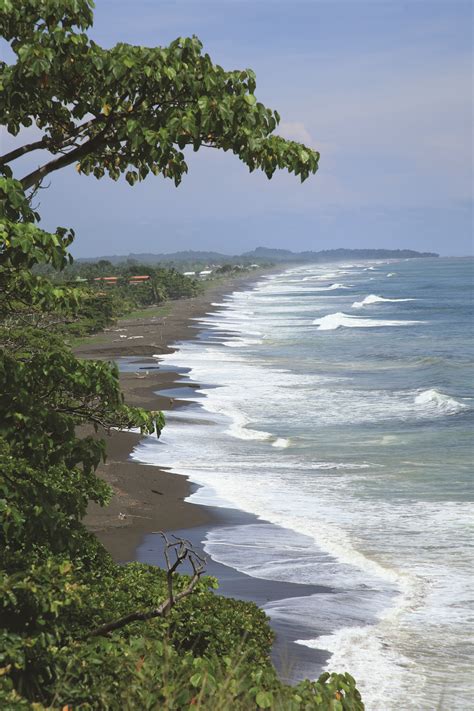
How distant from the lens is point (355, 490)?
25.5 metres

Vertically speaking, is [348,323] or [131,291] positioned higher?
[131,291]

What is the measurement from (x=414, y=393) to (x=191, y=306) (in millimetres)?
69268

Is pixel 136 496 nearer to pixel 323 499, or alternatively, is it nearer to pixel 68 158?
pixel 323 499

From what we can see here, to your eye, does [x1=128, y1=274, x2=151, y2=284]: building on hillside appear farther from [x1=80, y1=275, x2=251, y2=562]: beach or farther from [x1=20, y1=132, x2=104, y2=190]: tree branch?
[x1=20, y1=132, x2=104, y2=190]: tree branch

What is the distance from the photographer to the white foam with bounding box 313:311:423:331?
3290 inches

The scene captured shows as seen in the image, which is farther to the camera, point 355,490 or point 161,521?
point 355,490

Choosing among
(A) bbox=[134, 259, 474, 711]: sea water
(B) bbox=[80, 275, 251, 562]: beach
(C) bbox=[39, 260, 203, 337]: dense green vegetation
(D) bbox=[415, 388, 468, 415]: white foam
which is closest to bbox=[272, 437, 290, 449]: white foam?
(A) bbox=[134, 259, 474, 711]: sea water

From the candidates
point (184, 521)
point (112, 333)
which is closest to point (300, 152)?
point (184, 521)

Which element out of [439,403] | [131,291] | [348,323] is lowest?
[439,403]

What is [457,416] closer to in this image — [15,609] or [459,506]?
[459,506]

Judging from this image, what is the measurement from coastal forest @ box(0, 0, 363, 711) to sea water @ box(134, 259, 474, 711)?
2.33 meters

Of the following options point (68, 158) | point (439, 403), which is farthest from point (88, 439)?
point (439, 403)

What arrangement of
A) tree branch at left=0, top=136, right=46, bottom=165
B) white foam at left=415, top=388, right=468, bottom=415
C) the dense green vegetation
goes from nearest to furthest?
1. tree branch at left=0, top=136, right=46, bottom=165
2. white foam at left=415, top=388, right=468, bottom=415
3. the dense green vegetation

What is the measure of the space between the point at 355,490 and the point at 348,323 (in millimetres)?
61791
